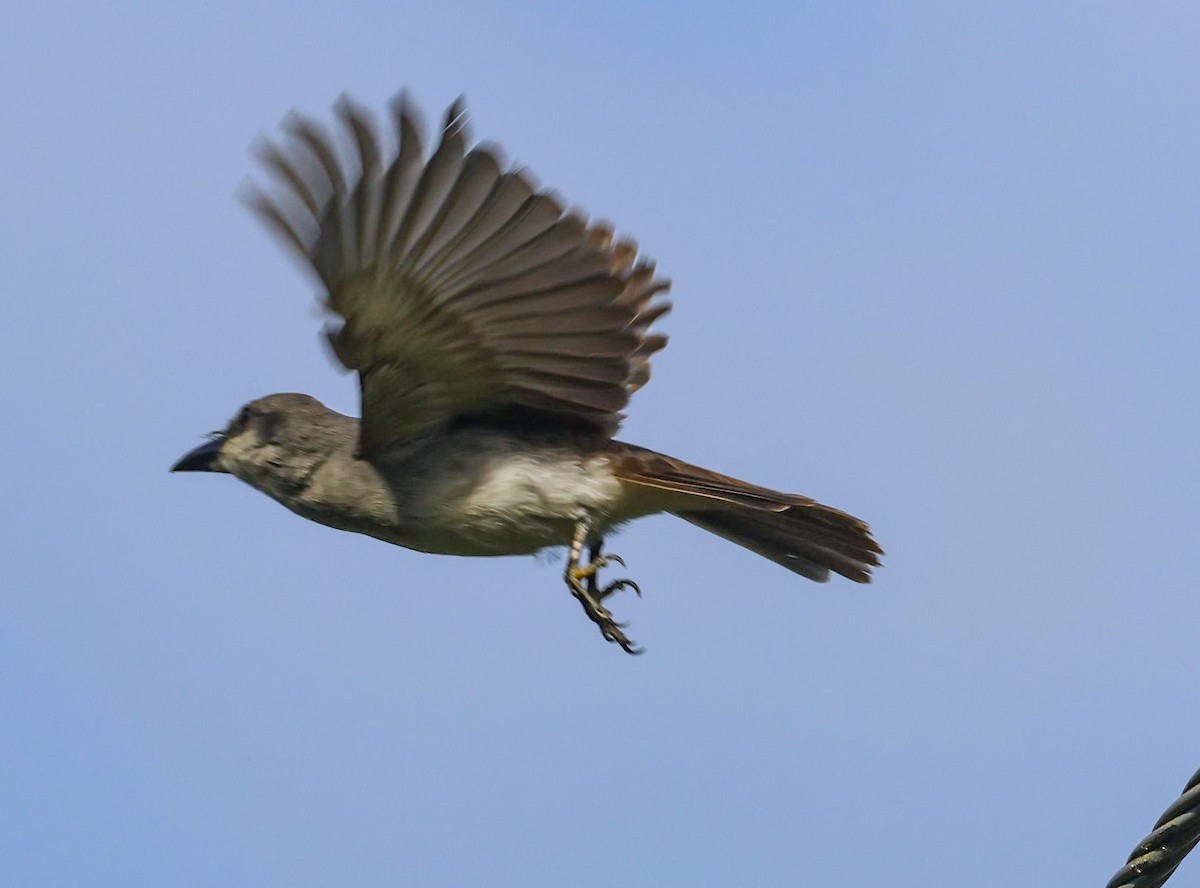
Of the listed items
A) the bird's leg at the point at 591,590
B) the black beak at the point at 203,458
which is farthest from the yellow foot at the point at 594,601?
the black beak at the point at 203,458

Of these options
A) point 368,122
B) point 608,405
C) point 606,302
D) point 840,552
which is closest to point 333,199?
point 368,122

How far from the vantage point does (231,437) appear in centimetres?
699

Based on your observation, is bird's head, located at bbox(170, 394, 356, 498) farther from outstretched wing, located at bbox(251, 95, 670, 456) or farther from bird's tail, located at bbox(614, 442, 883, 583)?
bird's tail, located at bbox(614, 442, 883, 583)

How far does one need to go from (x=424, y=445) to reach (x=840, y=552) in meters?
1.77

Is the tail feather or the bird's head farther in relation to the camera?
the tail feather

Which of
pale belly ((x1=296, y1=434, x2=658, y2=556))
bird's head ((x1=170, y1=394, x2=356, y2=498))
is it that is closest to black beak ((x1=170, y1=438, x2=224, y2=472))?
bird's head ((x1=170, y1=394, x2=356, y2=498))

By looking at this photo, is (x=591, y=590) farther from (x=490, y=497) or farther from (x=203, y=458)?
(x=203, y=458)

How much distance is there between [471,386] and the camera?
621 cm

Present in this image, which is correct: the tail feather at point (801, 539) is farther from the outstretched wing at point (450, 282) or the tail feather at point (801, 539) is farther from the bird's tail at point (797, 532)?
the outstretched wing at point (450, 282)

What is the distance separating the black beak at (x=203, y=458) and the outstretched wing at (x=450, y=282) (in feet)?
3.57

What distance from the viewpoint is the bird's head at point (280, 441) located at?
6.56m

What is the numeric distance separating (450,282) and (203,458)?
78.5 inches

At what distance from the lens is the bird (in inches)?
208

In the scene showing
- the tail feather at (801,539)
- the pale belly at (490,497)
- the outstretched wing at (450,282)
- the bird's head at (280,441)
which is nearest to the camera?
the outstretched wing at (450,282)
